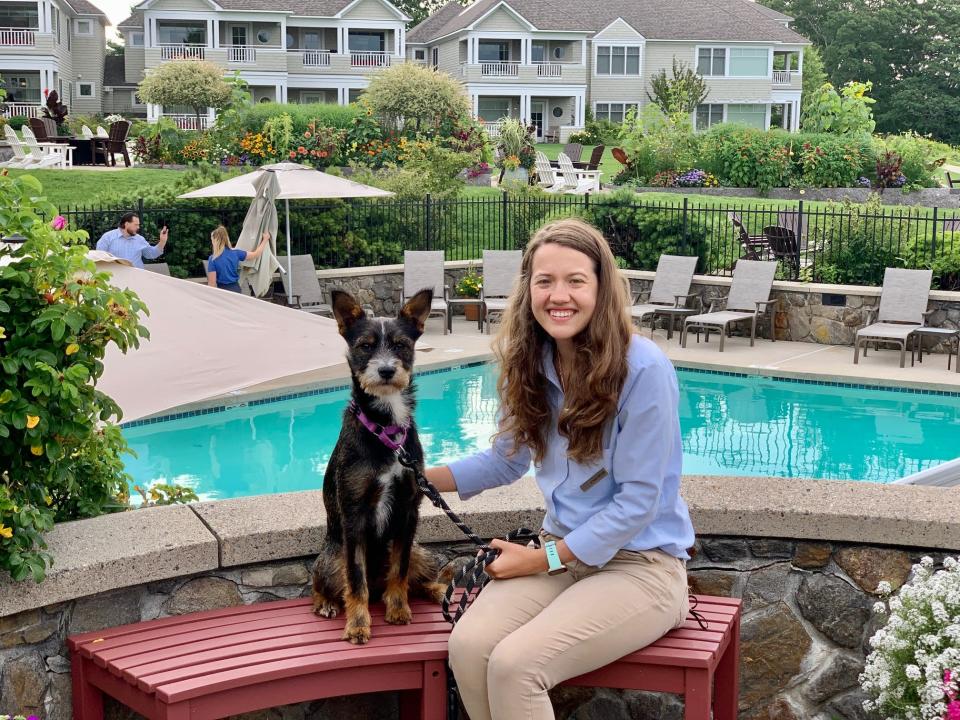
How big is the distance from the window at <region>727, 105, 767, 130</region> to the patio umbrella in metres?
46.0

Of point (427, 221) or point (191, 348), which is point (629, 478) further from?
point (427, 221)

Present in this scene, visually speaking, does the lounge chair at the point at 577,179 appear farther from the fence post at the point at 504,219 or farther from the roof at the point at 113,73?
the roof at the point at 113,73

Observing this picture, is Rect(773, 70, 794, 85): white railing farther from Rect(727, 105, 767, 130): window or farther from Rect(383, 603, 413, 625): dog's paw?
Rect(383, 603, 413, 625): dog's paw

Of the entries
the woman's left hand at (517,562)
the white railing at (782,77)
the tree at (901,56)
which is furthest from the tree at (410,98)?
the tree at (901,56)

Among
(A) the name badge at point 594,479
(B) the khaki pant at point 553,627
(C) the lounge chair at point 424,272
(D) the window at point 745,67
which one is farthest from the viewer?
(D) the window at point 745,67

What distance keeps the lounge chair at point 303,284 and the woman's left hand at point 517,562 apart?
1316cm

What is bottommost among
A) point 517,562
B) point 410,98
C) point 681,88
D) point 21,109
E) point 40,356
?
point 517,562

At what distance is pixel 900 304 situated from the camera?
14.8 metres

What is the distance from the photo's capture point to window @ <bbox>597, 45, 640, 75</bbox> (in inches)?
2304

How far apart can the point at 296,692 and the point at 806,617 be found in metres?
1.72

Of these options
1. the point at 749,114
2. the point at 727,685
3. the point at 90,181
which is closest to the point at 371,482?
the point at 727,685

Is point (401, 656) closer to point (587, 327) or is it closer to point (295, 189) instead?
point (587, 327)

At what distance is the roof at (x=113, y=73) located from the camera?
59031 mm

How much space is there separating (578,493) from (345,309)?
87cm
